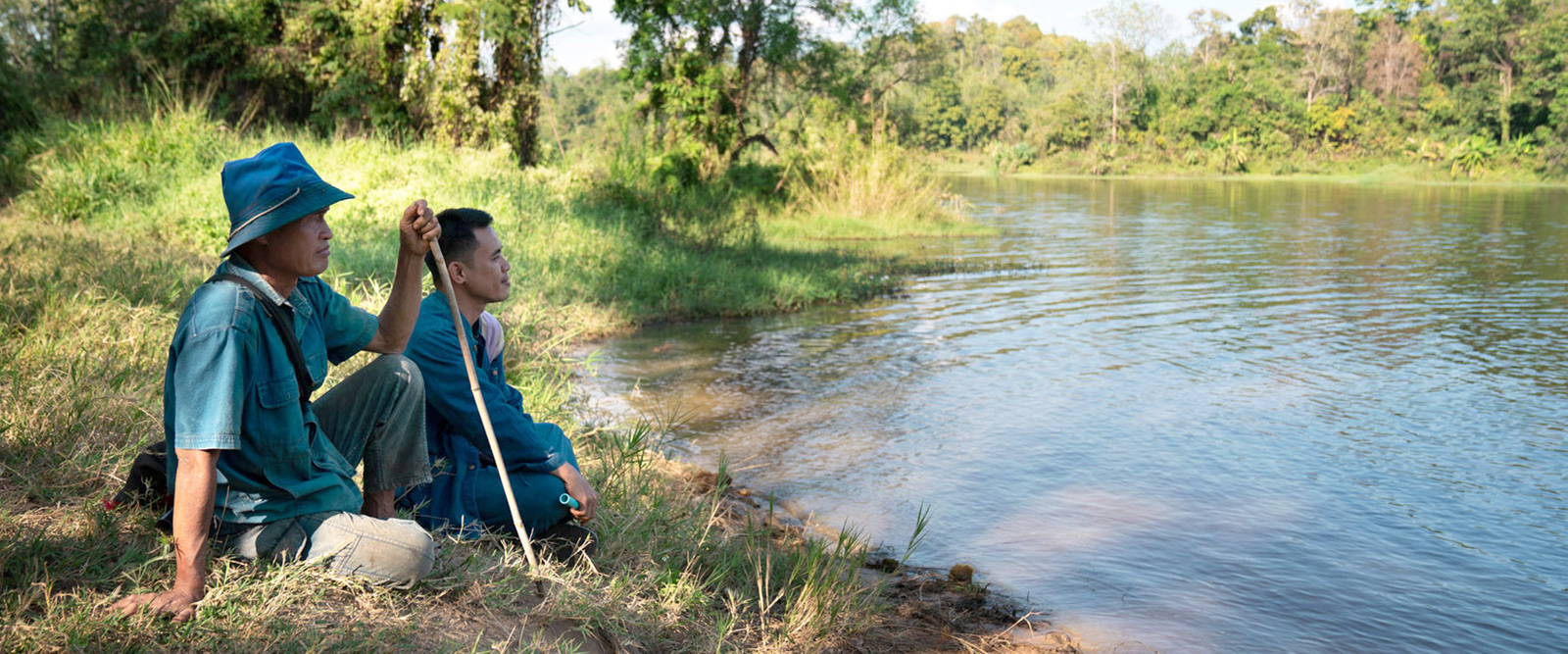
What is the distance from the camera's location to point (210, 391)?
243 centimetres

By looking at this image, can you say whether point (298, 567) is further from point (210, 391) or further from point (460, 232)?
point (460, 232)

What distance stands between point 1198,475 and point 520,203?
741 centimetres

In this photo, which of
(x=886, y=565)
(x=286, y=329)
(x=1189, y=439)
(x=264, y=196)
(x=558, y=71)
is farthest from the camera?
(x=558, y=71)

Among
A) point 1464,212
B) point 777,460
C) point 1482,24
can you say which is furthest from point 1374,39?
point 777,460

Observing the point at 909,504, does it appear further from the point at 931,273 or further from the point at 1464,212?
the point at 1464,212

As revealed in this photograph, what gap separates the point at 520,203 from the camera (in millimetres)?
10914

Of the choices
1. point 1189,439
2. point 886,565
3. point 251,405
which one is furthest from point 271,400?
point 1189,439

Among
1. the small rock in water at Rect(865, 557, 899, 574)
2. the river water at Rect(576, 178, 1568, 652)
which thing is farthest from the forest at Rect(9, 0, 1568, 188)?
the small rock in water at Rect(865, 557, 899, 574)

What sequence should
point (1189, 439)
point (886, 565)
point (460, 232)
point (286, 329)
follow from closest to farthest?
1. point (286, 329)
2. point (460, 232)
3. point (886, 565)
4. point (1189, 439)

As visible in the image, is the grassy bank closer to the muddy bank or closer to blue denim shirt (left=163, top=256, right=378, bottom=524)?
the muddy bank

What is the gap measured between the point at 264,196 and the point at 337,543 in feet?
2.86

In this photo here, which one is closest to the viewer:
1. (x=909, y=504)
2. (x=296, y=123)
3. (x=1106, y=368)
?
(x=909, y=504)

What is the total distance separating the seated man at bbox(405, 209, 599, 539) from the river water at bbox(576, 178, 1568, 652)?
184cm

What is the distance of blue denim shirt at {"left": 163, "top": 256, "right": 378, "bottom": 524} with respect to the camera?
2.44 metres
